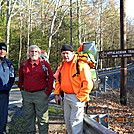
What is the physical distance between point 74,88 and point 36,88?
844mm

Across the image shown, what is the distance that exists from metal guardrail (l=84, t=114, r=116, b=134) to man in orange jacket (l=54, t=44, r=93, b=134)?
0.09 metres

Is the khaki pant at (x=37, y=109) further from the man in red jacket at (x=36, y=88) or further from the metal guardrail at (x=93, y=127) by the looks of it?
the metal guardrail at (x=93, y=127)

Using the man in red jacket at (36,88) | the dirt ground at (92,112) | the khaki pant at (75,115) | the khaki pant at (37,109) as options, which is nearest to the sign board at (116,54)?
the dirt ground at (92,112)

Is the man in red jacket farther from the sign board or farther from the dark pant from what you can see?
the sign board

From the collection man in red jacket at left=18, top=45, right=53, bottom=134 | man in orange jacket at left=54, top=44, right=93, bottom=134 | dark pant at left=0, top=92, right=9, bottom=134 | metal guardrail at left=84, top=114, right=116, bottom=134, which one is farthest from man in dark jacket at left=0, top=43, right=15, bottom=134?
metal guardrail at left=84, top=114, right=116, bottom=134

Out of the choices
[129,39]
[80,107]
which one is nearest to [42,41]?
[80,107]

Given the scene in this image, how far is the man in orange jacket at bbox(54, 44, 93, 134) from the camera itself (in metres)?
3.16

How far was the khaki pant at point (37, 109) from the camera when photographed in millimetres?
3660

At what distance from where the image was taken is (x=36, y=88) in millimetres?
3635

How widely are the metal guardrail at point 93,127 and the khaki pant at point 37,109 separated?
0.90 m

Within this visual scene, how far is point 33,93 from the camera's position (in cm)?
367

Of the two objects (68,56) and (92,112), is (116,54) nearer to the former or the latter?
(92,112)

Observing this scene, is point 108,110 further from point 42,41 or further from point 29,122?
point 42,41

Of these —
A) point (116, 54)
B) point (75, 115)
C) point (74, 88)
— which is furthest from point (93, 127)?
point (116, 54)
